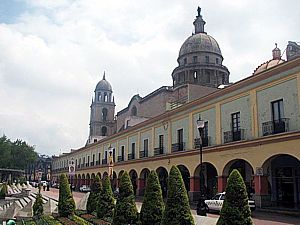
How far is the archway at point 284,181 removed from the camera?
2209 cm

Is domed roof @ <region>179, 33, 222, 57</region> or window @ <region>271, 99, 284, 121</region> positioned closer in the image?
window @ <region>271, 99, 284, 121</region>

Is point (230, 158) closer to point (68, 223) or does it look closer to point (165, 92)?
point (68, 223)

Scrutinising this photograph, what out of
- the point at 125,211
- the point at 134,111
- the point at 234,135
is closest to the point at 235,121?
the point at 234,135

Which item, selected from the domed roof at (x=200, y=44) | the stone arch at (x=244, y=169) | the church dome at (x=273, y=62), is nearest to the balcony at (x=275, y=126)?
the stone arch at (x=244, y=169)

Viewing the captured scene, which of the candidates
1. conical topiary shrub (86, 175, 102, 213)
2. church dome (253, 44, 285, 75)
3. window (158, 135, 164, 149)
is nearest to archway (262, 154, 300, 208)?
conical topiary shrub (86, 175, 102, 213)

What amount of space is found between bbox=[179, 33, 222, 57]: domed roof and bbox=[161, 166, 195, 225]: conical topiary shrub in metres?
45.2

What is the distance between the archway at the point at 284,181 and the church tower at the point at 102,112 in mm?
57905

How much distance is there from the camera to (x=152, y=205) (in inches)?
510

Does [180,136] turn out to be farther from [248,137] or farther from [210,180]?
[248,137]

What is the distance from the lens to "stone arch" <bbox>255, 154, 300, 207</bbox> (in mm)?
22109

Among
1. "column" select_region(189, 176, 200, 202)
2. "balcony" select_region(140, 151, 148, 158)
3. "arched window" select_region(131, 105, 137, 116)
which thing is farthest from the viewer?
"arched window" select_region(131, 105, 137, 116)

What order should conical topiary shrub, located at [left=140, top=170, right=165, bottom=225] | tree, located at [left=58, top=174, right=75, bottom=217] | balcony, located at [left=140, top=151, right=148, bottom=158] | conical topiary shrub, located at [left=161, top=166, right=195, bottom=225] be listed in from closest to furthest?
conical topiary shrub, located at [left=161, top=166, right=195, bottom=225], conical topiary shrub, located at [left=140, top=170, right=165, bottom=225], tree, located at [left=58, top=174, right=75, bottom=217], balcony, located at [left=140, top=151, right=148, bottom=158]

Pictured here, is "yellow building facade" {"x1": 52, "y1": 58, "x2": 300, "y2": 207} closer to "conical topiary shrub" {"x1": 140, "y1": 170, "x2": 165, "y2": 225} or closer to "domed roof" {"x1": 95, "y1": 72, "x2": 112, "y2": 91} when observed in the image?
"conical topiary shrub" {"x1": 140, "y1": 170, "x2": 165, "y2": 225}

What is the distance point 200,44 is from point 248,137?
1376 inches
